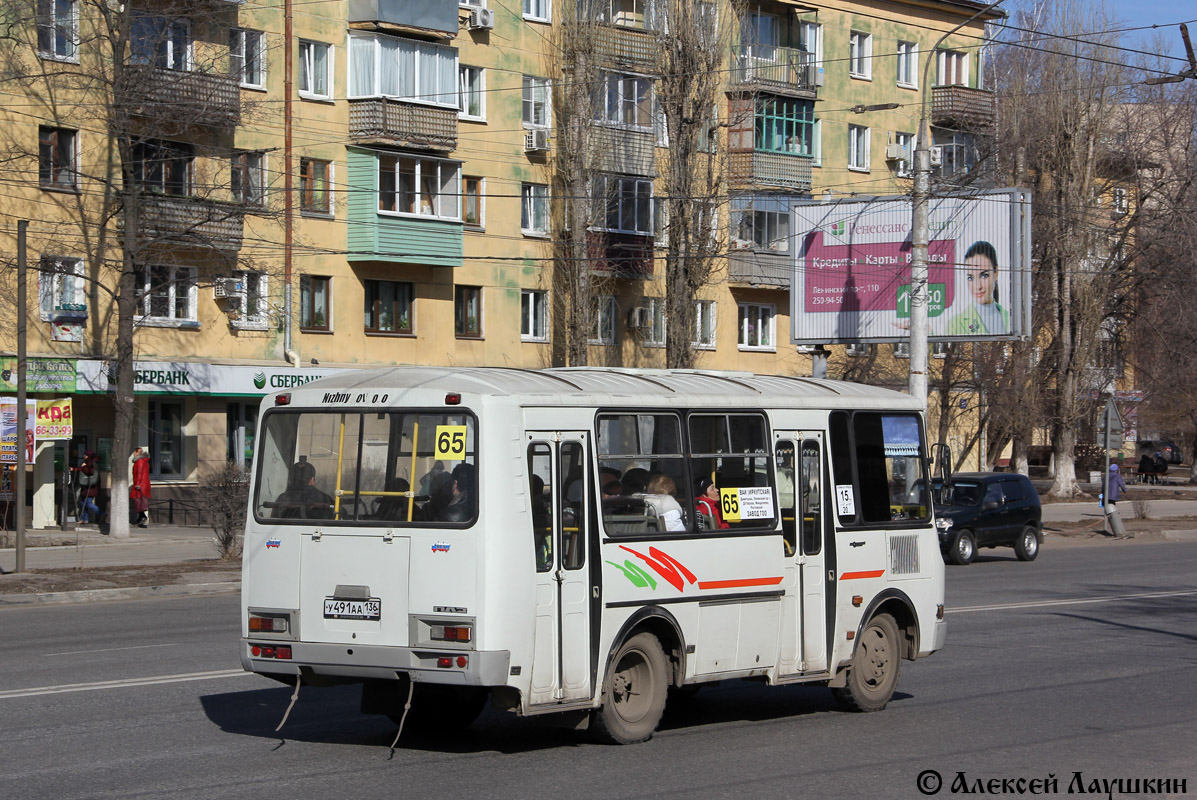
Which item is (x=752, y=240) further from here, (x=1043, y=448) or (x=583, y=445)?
(x=583, y=445)

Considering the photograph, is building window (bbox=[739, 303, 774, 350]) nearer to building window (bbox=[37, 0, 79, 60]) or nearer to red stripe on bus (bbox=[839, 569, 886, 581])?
building window (bbox=[37, 0, 79, 60])

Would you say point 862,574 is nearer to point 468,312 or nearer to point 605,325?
point 468,312

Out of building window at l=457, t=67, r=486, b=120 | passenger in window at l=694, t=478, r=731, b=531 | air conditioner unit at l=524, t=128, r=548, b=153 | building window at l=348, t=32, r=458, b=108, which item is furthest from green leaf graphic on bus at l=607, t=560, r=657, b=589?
air conditioner unit at l=524, t=128, r=548, b=153

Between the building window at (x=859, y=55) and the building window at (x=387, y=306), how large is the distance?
2016 centimetres

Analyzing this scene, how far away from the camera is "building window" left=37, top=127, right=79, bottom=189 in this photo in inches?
1291

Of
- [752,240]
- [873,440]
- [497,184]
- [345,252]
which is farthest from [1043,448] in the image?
[873,440]

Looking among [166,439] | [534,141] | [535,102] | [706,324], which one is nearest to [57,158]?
[166,439]

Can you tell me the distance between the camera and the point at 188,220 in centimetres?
3412

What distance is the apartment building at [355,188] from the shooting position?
32750 millimetres

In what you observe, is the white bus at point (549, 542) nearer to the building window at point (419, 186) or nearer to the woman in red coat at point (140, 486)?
the woman in red coat at point (140, 486)

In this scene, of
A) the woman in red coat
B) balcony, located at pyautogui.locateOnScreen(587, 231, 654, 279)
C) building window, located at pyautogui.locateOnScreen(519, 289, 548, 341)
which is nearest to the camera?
the woman in red coat

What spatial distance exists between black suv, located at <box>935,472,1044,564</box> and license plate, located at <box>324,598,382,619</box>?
62.9 feet

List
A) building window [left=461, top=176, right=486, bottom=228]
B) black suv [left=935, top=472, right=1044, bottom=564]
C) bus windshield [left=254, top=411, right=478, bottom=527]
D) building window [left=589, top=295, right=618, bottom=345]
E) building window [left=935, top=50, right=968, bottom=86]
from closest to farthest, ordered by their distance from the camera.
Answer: bus windshield [left=254, top=411, right=478, bottom=527], black suv [left=935, top=472, right=1044, bottom=564], building window [left=461, top=176, right=486, bottom=228], building window [left=589, top=295, right=618, bottom=345], building window [left=935, top=50, right=968, bottom=86]

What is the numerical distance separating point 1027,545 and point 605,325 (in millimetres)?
19362
